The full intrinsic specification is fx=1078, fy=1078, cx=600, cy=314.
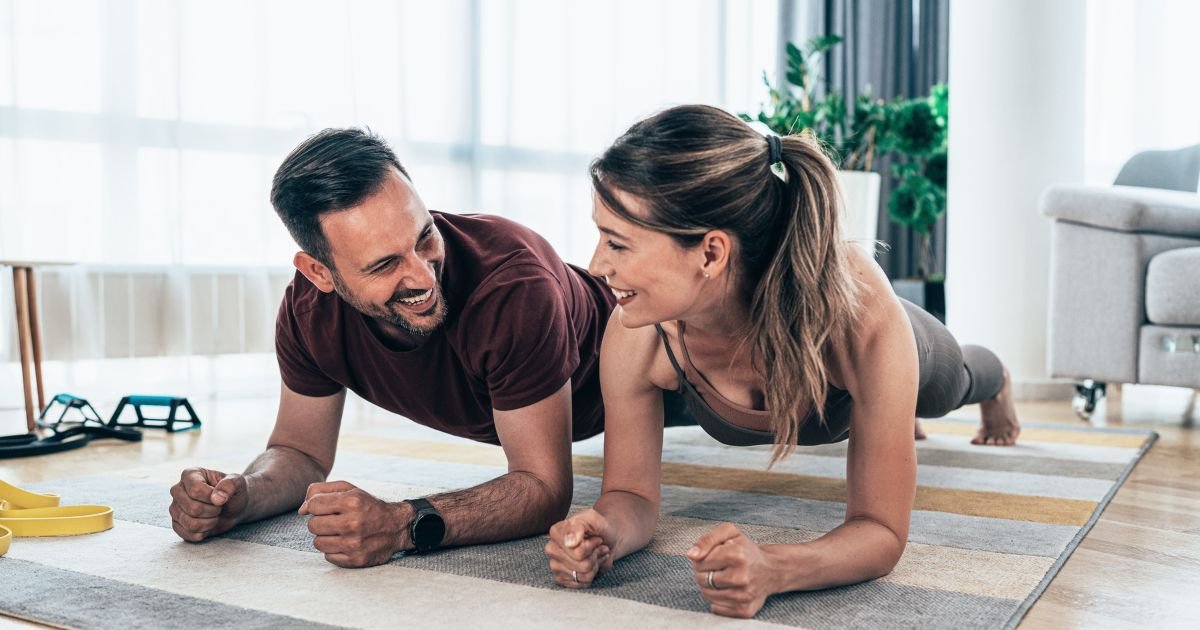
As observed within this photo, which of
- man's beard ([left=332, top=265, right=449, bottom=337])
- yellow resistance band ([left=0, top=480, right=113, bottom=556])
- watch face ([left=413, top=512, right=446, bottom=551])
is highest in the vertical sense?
man's beard ([left=332, top=265, right=449, bottom=337])

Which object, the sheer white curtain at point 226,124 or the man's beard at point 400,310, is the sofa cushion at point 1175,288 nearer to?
the sheer white curtain at point 226,124

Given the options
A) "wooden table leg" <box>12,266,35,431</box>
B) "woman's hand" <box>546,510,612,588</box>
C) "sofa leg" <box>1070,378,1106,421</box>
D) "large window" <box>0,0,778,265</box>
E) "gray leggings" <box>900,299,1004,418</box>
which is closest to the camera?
"woman's hand" <box>546,510,612,588</box>

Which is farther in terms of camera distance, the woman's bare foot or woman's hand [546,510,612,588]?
the woman's bare foot

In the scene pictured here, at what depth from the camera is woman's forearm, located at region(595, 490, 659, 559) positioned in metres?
1.38

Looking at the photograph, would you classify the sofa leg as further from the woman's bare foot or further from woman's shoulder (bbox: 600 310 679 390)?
woman's shoulder (bbox: 600 310 679 390)

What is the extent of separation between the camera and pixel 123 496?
76.2 inches

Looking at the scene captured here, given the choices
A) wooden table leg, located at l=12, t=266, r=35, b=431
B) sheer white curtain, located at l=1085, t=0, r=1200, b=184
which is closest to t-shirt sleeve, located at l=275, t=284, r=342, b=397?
wooden table leg, located at l=12, t=266, r=35, b=431

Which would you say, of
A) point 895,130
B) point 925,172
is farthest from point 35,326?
point 925,172

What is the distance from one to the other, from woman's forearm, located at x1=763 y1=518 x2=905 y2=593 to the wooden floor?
173 millimetres

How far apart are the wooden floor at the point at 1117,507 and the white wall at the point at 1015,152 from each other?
0.99ft

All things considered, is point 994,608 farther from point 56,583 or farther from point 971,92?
point 971,92

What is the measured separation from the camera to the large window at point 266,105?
10.6 ft

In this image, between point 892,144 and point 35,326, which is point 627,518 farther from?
point 892,144

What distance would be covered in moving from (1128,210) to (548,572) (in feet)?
7.18
